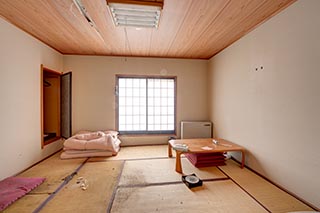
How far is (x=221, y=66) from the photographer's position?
3818mm

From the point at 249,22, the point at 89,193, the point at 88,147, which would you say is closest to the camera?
the point at 89,193

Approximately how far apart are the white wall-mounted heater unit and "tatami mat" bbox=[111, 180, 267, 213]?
204 cm

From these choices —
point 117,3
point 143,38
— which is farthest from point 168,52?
point 117,3

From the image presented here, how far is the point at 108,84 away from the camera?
427 centimetres

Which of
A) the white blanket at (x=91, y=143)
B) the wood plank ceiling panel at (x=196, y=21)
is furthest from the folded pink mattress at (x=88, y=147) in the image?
the wood plank ceiling panel at (x=196, y=21)

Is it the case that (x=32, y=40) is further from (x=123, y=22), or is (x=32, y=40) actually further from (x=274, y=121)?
(x=274, y=121)

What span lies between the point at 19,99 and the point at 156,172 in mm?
2494

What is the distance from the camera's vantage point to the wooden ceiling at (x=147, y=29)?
2035 millimetres

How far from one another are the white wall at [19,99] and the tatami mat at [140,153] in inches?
43.8

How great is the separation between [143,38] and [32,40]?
6.50 feet

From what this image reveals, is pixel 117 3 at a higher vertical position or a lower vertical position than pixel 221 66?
higher

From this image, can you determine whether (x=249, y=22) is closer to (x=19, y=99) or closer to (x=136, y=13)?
(x=136, y=13)

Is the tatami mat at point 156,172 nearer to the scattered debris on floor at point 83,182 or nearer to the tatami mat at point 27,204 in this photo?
the scattered debris on floor at point 83,182

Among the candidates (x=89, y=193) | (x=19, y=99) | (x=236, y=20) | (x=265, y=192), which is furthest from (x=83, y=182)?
(x=236, y=20)
